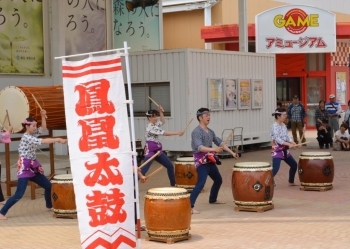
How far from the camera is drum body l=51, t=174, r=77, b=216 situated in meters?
11.4

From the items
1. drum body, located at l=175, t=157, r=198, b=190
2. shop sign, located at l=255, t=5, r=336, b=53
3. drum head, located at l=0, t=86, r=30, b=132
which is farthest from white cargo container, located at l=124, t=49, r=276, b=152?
shop sign, located at l=255, t=5, r=336, b=53

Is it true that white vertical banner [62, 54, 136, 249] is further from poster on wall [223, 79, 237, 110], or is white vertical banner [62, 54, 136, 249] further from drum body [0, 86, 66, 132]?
poster on wall [223, 79, 237, 110]

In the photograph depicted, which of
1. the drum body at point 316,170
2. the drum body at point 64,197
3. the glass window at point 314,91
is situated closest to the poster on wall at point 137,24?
the glass window at point 314,91

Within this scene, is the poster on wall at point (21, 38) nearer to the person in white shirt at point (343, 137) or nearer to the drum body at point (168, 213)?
the person in white shirt at point (343, 137)

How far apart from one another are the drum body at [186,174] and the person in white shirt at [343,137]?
933 centimetres

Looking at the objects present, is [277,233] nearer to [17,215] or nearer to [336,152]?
[17,215]

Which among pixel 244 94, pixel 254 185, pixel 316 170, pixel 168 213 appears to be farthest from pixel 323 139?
pixel 168 213

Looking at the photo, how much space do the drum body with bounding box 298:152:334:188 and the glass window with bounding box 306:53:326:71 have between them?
18.9 metres

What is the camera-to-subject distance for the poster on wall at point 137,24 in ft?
86.6

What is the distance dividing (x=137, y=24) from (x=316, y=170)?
15.0 m

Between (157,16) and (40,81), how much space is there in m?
7.18

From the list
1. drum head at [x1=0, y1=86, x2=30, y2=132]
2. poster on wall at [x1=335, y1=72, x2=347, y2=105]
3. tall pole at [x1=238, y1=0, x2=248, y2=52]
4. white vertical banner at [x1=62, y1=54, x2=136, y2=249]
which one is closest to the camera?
white vertical banner at [x1=62, y1=54, x2=136, y2=249]

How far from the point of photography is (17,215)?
12.0 meters

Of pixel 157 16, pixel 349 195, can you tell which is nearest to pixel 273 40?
pixel 157 16
